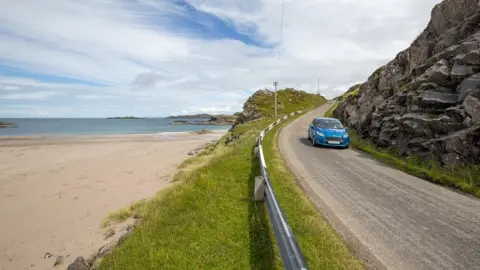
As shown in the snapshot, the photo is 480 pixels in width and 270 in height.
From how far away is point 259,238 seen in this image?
5508 mm

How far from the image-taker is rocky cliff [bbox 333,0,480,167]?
33.4ft

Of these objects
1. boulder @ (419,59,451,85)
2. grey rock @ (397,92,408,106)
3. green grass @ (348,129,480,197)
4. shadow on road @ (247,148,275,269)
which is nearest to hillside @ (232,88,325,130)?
grey rock @ (397,92,408,106)

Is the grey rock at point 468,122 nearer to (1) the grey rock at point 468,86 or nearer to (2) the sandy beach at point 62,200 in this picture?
(1) the grey rock at point 468,86

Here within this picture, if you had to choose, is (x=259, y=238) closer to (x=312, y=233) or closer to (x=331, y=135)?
(x=312, y=233)

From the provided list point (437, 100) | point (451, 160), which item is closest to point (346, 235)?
point (451, 160)

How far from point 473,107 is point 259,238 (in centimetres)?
1020

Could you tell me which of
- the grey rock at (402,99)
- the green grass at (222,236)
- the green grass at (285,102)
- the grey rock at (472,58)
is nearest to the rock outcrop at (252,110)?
the green grass at (285,102)

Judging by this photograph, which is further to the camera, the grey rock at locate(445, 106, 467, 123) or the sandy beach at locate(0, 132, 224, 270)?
the grey rock at locate(445, 106, 467, 123)

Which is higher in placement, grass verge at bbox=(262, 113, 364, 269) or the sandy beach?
grass verge at bbox=(262, 113, 364, 269)

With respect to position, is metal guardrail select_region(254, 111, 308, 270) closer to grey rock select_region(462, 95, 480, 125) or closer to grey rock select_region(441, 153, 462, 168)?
grey rock select_region(441, 153, 462, 168)

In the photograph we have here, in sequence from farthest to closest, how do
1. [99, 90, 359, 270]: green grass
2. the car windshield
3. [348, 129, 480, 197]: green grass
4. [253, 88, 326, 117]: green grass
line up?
[253, 88, 326, 117]: green grass → the car windshield → [348, 129, 480, 197]: green grass → [99, 90, 359, 270]: green grass

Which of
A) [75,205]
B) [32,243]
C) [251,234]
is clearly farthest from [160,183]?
[251,234]

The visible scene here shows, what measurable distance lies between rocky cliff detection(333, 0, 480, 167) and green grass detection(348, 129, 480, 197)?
39cm

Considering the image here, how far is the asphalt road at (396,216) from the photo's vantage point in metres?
4.76
